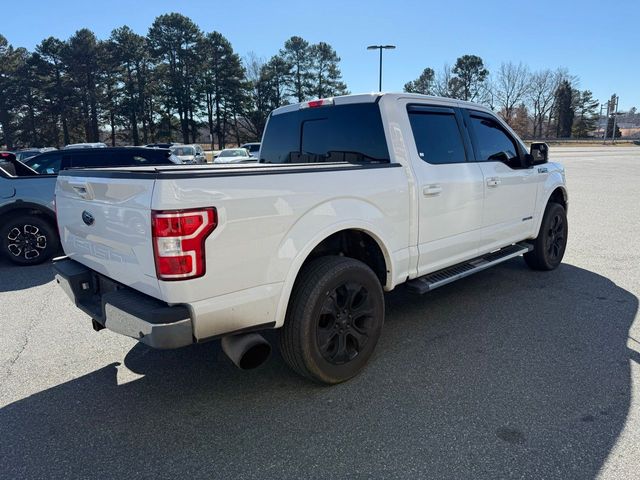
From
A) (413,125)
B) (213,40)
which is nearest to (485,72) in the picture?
(213,40)

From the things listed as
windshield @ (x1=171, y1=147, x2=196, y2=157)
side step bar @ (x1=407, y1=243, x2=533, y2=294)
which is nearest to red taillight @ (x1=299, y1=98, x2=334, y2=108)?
side step bar @ (x1=407, y1=243, x2=533, y2=294)

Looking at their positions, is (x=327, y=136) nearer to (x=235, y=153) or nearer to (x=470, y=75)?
(x=235, y=153)

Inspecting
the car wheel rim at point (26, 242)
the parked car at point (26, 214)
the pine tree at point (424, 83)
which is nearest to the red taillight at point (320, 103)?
the parked car at point (26, 214)

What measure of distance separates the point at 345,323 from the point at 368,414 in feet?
1.97

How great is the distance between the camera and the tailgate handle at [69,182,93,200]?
284cm

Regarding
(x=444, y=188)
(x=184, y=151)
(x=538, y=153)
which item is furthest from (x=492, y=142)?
(x=184, y=151)

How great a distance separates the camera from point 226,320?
2.47m

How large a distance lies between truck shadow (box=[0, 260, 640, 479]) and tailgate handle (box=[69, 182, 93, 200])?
1.34 meters

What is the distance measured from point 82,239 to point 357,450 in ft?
7.41

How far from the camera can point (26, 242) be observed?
6586 mm

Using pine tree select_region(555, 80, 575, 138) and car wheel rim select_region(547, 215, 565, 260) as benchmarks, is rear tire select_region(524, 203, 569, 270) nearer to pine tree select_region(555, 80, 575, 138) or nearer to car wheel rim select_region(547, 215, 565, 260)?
car wheel rim select_region(547, 215, 565, 260)

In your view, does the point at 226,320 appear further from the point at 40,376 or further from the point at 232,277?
the point at 40,376

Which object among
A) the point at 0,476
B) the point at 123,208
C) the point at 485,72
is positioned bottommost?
the point at 0,476

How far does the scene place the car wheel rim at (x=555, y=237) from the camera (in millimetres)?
5508
